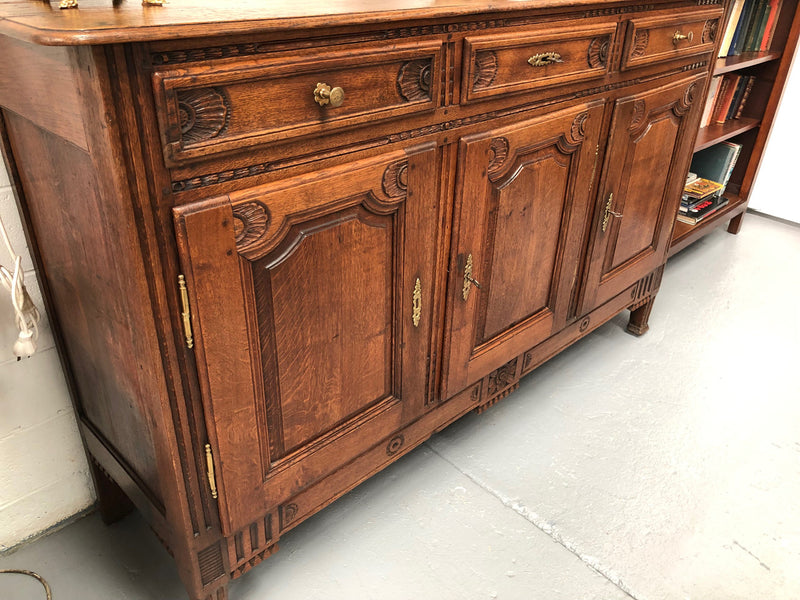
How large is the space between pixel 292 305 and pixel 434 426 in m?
0.54

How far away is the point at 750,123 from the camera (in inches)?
96.9

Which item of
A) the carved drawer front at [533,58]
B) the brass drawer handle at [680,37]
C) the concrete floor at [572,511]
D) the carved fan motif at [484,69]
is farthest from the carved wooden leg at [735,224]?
the carved fan motif at [484,69]

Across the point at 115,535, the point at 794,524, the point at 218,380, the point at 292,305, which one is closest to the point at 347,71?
the point at 292,305

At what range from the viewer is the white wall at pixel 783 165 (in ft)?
8.68

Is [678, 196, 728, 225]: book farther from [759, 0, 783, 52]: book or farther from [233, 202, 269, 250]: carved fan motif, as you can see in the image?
[233, 202, 269, 250]: carved fan motif

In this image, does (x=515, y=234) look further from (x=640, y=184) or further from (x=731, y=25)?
(x=731, y=25)

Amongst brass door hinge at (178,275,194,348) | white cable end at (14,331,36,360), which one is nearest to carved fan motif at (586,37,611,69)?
brass door hinge at (178,275,194,348)

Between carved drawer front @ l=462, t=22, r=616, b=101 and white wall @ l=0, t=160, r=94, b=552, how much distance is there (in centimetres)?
80

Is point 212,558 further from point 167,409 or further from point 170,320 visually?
point 170,320

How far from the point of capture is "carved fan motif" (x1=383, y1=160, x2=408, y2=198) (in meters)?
0.97

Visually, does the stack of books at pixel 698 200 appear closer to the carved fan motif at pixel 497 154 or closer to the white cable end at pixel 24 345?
the carved fan motif at pixel 497 154

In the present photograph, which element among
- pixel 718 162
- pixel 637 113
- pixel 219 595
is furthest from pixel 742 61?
pixel 219 595

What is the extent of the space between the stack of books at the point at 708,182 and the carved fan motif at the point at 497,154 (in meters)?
1.45


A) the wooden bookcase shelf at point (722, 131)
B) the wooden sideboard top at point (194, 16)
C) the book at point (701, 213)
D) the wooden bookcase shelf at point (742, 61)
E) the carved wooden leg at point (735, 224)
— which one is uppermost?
the wooden sideboard top at point (194, 16)
